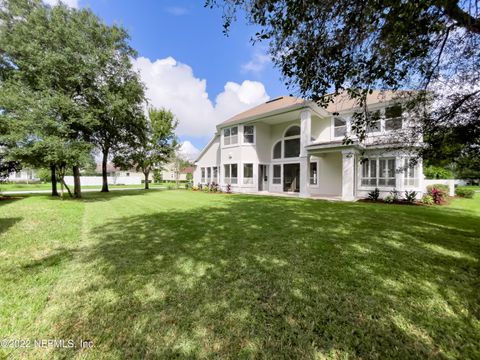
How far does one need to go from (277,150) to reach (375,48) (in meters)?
15.7

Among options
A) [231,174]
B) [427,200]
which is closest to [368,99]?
[427,200]

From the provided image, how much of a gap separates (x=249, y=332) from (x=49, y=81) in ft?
55.8

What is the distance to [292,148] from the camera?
1888cm

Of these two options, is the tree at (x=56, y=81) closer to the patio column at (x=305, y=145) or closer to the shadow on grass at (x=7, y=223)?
the shadow on grass at (x=7, y=223)

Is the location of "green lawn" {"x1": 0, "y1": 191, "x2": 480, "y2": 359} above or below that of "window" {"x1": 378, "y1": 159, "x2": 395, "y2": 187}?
below

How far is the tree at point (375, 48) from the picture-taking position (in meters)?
3.97

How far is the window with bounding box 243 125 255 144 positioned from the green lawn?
47.7 feet

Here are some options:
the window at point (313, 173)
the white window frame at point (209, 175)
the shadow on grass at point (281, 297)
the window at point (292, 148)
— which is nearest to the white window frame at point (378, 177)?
Answer: the window at point (313, 173)

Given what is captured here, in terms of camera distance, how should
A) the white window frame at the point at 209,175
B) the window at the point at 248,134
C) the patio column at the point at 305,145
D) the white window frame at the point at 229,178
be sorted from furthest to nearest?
the white window frame at the point at 209,175, the white window frame at the point at 229,178, the window at the point at 248,134, the patio column at the point at 305,145

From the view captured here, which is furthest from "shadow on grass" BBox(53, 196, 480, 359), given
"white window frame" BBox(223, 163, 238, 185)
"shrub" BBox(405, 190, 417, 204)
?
"white window frame" BBox(223, 163, 238, 185)

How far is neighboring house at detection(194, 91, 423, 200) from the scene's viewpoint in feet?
46.1

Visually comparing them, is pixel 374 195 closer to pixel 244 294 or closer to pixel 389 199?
pixel 389 199

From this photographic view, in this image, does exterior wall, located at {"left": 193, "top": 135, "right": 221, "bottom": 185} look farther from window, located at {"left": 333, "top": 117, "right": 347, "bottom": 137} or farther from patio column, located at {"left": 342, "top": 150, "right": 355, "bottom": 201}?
patio column, located at {"left": 342, "top": 150, "right": 355, "bottom": 201}

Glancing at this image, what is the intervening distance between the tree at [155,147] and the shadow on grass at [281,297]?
19794 millimetres
